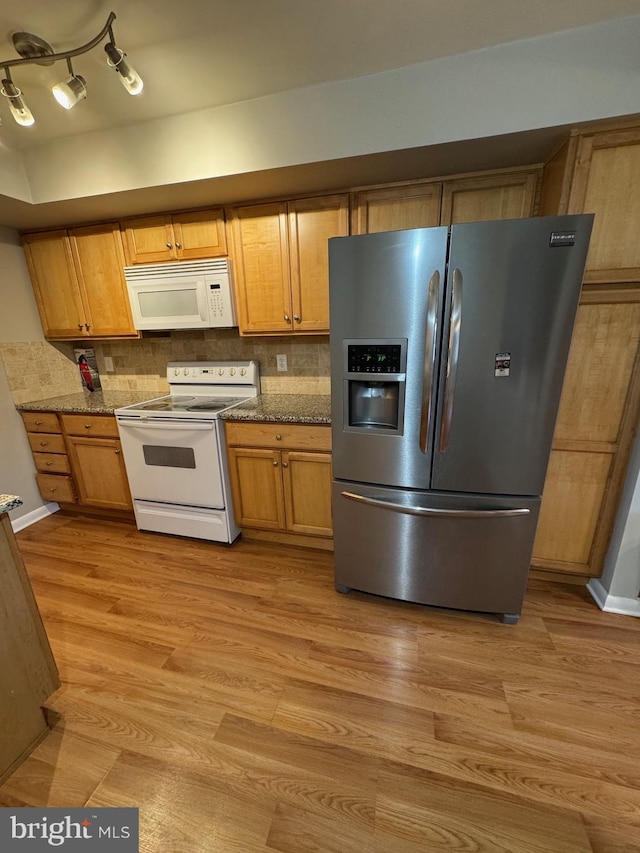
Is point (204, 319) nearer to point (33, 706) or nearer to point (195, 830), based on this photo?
point (33, 706)

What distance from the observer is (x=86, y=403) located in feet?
8.63

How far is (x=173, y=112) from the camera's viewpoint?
1.77 metres

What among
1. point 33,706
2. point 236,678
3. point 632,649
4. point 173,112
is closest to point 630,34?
point 173,112

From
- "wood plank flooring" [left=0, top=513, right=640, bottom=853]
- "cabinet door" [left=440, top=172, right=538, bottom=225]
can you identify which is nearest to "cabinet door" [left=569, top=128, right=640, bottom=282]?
"cabinet door" [left=440, top=172, right=538, bottom=225]

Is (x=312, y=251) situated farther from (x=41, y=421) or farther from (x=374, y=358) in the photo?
(x=41, y=421)

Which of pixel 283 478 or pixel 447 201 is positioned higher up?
pixel 447 201

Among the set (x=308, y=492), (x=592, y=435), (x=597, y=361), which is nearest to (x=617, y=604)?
(x=592, y=435)

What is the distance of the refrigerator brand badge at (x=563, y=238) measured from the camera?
1252 mm

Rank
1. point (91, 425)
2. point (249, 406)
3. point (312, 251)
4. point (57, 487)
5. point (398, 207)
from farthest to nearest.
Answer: point (57, 487)
point (91, 425)
point (249, 406)
point (312, 251)
point (398, 207)

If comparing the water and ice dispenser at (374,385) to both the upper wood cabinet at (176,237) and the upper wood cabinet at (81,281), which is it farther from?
the upper wood cabinet at (81,281)

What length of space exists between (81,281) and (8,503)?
7.23 feet

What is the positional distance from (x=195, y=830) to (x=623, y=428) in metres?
2.29

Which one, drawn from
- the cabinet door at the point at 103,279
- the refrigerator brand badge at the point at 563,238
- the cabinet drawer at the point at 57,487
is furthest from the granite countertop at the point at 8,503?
the refrigerator brand badge at the point at 563,238
